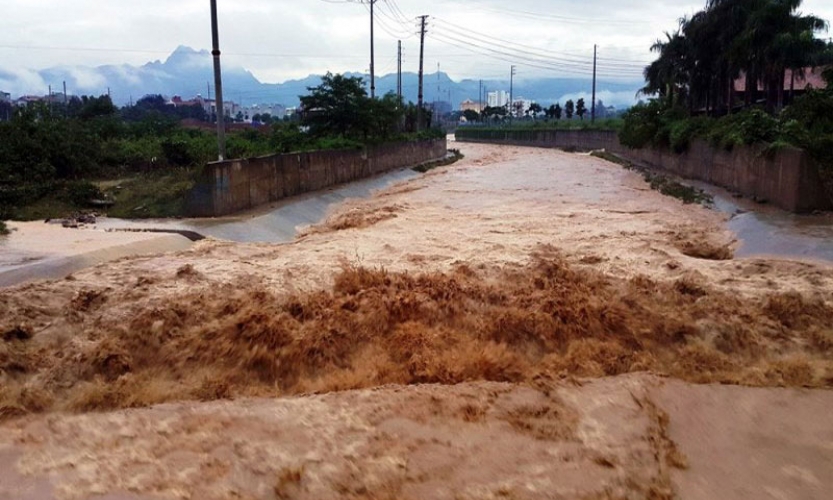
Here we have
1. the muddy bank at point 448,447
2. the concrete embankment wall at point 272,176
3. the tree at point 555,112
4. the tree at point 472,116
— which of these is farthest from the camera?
the tree at point 472,116

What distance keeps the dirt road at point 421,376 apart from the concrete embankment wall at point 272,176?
131 inches

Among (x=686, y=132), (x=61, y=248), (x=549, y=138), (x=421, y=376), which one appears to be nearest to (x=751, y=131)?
(x=686, y=132)

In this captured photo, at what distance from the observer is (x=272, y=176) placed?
747 inches

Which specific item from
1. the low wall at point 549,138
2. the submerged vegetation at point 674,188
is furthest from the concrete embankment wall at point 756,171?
the low wall at point 549,138

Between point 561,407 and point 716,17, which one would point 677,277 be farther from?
point 716,17

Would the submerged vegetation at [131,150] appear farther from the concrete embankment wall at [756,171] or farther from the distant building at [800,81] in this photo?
the distant building at [800,81]

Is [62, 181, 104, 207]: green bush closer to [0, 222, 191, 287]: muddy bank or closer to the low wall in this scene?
[0, 222, 191, 287]: muddy bank

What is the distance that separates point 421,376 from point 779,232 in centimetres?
939

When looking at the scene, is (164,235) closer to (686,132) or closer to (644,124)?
(686,132)

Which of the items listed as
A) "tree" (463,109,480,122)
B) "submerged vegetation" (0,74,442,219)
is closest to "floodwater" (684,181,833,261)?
"submerged vegetation" (0,74,442,219)

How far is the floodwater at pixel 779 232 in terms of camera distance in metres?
12.1

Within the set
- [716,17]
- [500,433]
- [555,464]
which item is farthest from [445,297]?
[716,17]

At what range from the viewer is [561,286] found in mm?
10383

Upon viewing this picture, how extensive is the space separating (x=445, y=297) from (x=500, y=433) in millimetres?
3767
